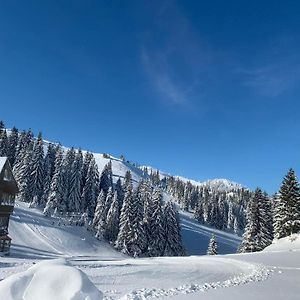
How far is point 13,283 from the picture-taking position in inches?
324

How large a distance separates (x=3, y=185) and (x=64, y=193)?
35.2 meters

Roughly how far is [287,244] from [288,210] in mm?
6880

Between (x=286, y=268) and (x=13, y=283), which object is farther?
(x=286, y=268)

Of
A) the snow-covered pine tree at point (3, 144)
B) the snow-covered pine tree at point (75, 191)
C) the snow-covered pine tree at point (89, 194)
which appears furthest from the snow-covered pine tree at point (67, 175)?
the snow-covered pine tree at point (3, 144)

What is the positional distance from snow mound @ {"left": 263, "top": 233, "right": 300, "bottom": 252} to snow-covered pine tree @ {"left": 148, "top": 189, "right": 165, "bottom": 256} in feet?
79.2

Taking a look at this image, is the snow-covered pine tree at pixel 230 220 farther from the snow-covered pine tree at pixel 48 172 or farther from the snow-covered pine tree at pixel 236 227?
the snow-covered pine tree at pixel 48 172

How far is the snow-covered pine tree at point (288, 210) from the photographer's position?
54.4 m

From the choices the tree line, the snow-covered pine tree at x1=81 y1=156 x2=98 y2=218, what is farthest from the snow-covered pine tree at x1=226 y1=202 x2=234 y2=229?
the snow-covered pine tree at x1=81 y1=156 x2=98 y2=218

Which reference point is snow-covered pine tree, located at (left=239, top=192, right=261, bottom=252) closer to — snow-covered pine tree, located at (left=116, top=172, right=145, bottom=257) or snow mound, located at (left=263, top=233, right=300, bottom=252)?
snow mound, located at (left=263, top=233, right=300, bottom=252)

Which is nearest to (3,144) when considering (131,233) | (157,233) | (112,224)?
(112,224)

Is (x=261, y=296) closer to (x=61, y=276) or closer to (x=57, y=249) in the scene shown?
(x=61, y=276)

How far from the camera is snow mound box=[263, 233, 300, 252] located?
47.4 meters

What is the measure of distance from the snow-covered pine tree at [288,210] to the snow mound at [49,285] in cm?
5034

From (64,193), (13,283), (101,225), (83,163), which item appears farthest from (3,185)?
(83,163)
